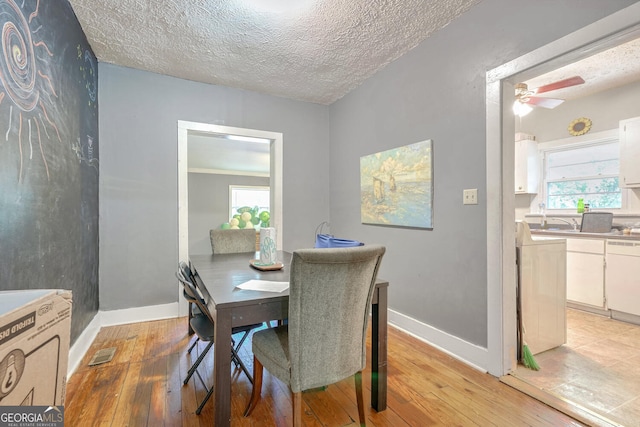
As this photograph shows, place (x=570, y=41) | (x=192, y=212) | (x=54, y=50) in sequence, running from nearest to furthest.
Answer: (x=570, y=41)
(x=54, y=50)
(x=192, y=212)

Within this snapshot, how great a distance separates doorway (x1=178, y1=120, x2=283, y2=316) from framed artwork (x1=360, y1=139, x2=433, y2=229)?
1.07 meters

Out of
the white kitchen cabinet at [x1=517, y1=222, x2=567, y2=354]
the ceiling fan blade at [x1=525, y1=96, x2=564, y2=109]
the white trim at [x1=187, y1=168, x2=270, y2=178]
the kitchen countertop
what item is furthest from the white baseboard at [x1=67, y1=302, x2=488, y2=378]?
the white trim at [x1=187, y1=168, x2=270, y2=178]

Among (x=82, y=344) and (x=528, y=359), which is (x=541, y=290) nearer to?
(x=528, y=359)

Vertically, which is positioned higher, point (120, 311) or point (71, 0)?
point (71, 0)

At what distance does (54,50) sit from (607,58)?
4603 millimetres

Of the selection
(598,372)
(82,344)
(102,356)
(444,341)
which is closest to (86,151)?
(82,344)

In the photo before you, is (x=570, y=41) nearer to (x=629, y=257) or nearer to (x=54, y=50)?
(x=629, y=257)

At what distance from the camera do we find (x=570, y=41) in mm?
1526

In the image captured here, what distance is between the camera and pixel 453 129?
2213 millimetres

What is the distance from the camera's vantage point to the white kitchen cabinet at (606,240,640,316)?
2787 mm

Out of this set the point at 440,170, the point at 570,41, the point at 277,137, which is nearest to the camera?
the point at 570,41

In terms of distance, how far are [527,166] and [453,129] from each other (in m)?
2.59

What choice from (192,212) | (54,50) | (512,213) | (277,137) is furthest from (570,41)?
(192,212)

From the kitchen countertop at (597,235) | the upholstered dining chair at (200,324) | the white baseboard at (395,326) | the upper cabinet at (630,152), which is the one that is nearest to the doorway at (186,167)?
the white baseboard at (395,326)
